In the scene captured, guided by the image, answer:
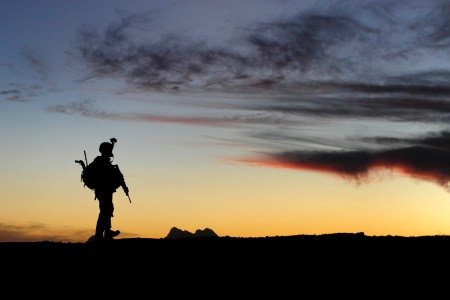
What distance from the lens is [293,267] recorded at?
10.2m

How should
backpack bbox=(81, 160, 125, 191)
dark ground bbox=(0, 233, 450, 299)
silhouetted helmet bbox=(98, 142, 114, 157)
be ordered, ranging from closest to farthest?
dark ground bbox=(0, 233, 450, 299), backpack bbox=(81, 160, 125, 191), silhouetted helmet bbox=(98, 142, 114, 157)

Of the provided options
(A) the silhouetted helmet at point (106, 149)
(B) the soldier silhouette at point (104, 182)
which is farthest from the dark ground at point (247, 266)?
(A) the silhouetted helmet at point (106, 149)

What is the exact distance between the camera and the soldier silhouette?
16172 mm

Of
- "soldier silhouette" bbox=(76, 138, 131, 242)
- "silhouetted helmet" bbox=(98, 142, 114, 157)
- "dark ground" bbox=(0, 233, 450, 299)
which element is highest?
"silhouetted helmet" bbox=(98, 142, 114, 157)

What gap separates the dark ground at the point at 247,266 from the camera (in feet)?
30.2

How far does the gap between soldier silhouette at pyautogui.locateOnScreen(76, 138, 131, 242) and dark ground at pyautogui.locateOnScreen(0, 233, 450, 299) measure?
2727 millimetres

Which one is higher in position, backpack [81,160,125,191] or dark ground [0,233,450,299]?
backpack [81,160,125,191]

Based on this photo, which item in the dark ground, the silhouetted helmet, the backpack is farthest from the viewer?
the silhouetted helmet

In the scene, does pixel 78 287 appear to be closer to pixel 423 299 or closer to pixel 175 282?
pixel 175 282

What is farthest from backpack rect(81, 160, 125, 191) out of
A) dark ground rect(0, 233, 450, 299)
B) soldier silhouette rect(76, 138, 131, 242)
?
dark ground rect(0, 233, 450, 299)

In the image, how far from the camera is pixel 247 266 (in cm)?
1047

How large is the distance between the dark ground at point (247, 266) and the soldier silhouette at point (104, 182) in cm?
273

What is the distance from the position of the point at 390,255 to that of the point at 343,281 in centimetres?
194

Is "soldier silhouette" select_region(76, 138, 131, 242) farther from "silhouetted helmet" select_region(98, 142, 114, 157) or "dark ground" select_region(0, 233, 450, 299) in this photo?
"dark ground" select_region(0, 233, 450, 299)
